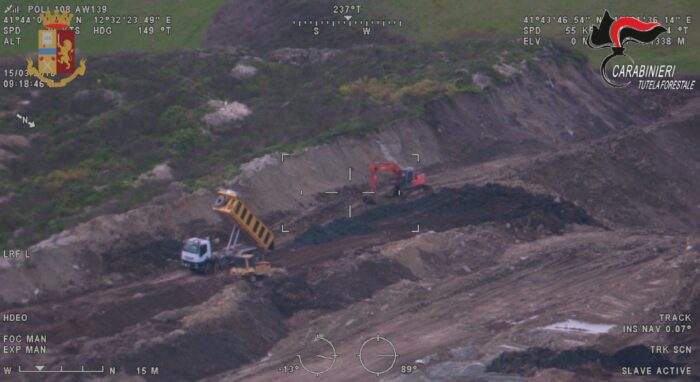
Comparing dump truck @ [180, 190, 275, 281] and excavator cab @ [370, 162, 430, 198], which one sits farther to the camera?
excavator cab @ [370, 162, 430, 198]

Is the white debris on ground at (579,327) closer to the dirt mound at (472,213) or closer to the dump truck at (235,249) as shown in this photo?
the dirt mound at (472,213)

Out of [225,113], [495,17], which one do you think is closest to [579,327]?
[225,113]

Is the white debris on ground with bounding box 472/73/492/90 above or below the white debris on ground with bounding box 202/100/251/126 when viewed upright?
above

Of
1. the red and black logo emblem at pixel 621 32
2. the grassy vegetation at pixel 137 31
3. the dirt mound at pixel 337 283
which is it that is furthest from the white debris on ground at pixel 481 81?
the dirt mound at pixel 337 283

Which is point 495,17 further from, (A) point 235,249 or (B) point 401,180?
(A) point 235,249

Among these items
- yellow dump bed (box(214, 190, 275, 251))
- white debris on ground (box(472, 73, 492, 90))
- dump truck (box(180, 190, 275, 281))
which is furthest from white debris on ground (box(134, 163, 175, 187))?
white debris on ground (box(472, 73, 492, 90))
